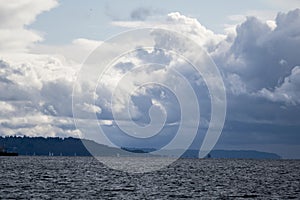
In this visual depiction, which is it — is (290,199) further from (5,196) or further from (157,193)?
(5,196)

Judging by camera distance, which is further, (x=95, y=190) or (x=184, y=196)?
(x=95, y=190)

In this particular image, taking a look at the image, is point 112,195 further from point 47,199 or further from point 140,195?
point 47,199

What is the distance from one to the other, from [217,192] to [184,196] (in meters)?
13.5

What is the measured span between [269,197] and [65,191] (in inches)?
1671

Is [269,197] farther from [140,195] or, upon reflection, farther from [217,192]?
[140,195]

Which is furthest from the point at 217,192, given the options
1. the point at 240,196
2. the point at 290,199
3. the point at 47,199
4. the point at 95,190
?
the point at 47,199

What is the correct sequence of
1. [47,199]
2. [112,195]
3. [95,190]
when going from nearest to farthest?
[47,199]
[112,195]
[95,190]

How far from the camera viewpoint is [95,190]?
434 ft

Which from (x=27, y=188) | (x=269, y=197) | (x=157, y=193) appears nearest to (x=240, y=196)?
(x=269, y=197)

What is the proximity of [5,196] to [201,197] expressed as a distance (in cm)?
3841

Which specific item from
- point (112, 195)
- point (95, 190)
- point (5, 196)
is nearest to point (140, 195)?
point (112, 195)

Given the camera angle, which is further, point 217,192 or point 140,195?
point 217,192

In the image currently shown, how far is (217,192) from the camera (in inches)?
5290

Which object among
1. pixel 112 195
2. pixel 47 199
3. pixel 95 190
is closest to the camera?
pixel 47 199
